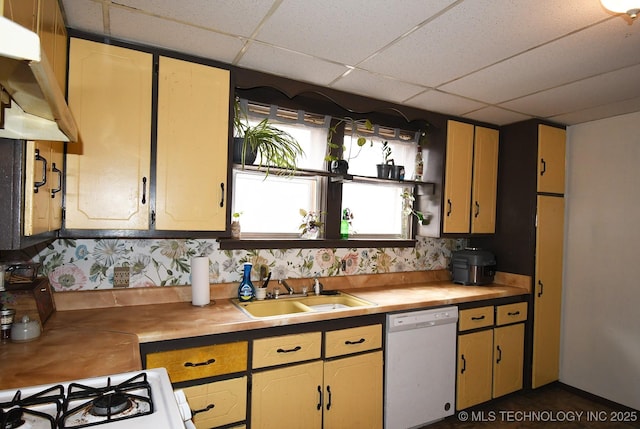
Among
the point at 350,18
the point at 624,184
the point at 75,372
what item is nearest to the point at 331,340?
the point at 75,372

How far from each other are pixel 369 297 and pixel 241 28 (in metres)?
1.85

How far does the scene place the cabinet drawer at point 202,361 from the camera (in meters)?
1.69

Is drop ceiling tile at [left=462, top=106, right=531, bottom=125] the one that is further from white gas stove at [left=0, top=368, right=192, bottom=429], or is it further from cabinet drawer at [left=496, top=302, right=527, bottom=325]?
white gas stove at [left=0, top=368, right=192, bottom=429]

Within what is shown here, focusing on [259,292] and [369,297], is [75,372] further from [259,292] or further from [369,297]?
[369,297]

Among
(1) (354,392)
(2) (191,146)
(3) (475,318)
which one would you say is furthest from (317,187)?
(3) (475,318)

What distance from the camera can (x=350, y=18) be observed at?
1.63 metres

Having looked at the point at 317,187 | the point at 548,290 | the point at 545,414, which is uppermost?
the point at 317,187

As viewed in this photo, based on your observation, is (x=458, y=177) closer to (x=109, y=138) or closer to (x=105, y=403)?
(x=109, y=138)

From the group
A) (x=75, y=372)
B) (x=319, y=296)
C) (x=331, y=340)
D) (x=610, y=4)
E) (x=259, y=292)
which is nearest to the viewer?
(x=75, y=372)

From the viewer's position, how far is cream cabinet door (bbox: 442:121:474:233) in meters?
3.02

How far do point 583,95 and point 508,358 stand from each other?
207 centimetres

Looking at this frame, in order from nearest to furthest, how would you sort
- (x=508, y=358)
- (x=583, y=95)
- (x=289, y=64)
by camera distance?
(x=289, y=64) < (x=583, y=95) < (x=508, y=358)

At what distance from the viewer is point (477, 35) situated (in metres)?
1.75

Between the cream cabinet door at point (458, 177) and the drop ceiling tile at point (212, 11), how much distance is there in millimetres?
1942
